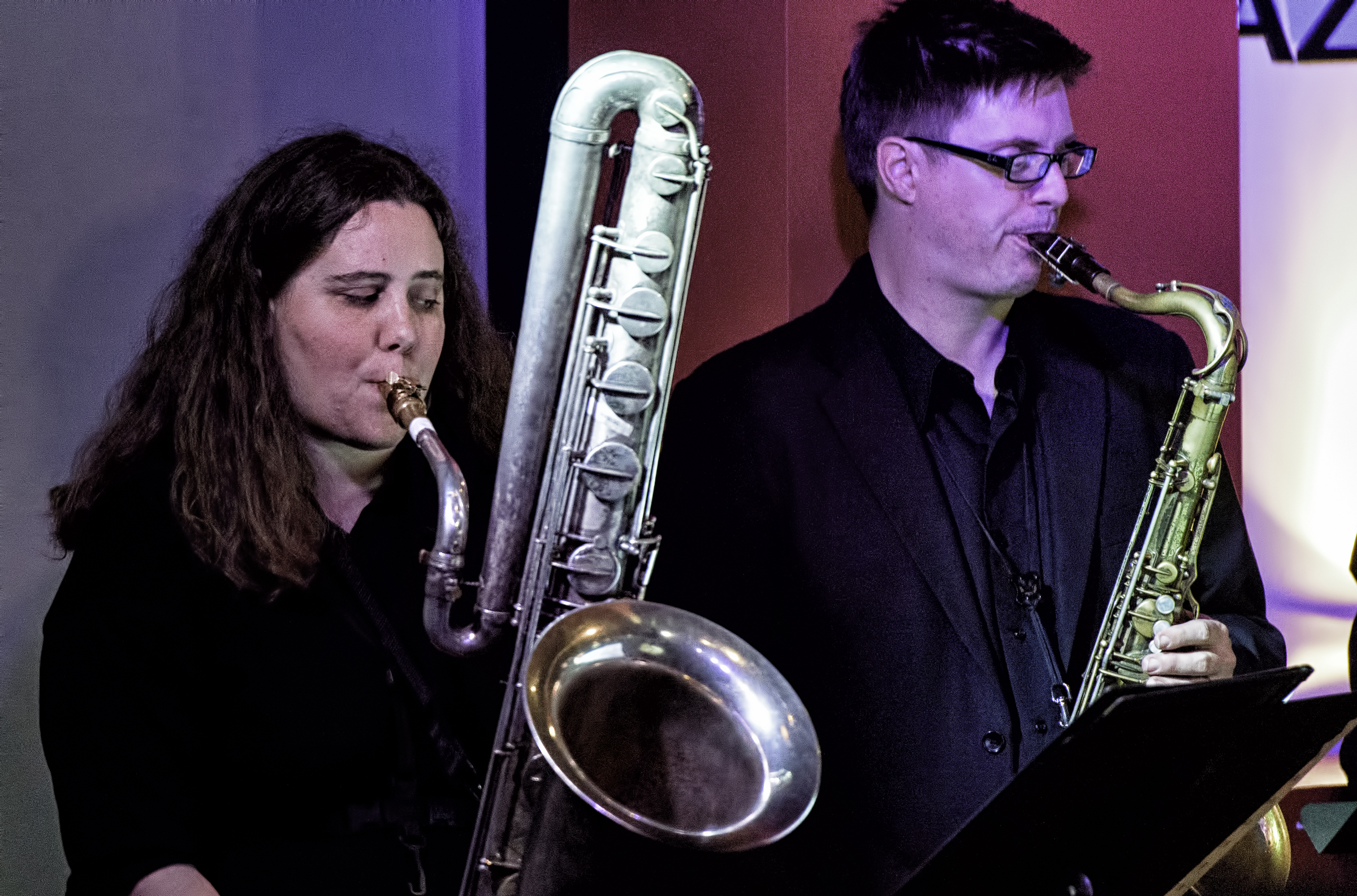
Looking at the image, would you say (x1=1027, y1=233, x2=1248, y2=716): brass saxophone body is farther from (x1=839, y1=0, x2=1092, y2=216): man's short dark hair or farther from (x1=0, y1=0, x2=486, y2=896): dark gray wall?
(x1=0, y1=0, x2=486, y2=896): dark gray wall

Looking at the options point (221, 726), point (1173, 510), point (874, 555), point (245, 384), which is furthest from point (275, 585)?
point (1173, 510)

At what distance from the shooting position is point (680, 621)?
1.68 metres

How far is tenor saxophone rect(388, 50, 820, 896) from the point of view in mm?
1647

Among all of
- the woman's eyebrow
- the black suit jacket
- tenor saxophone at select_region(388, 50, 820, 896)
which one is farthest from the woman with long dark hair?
the black suit jacket

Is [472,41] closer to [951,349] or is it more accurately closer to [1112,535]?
[951,349]

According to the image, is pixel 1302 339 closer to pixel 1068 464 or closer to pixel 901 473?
pixel 1068 464

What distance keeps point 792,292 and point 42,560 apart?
5.16 ft

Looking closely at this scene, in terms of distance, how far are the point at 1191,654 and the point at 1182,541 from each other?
0.24 meters

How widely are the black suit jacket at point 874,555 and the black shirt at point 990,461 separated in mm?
28

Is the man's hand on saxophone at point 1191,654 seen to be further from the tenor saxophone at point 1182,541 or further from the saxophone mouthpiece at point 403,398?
the saxophone mouthpiece at point 403,398

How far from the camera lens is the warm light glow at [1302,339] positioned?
10.7 feet

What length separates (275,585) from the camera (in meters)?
1.86

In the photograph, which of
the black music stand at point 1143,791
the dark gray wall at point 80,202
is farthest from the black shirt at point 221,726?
the black music stand at point 1143,791

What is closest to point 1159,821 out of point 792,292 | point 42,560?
point 792,292
